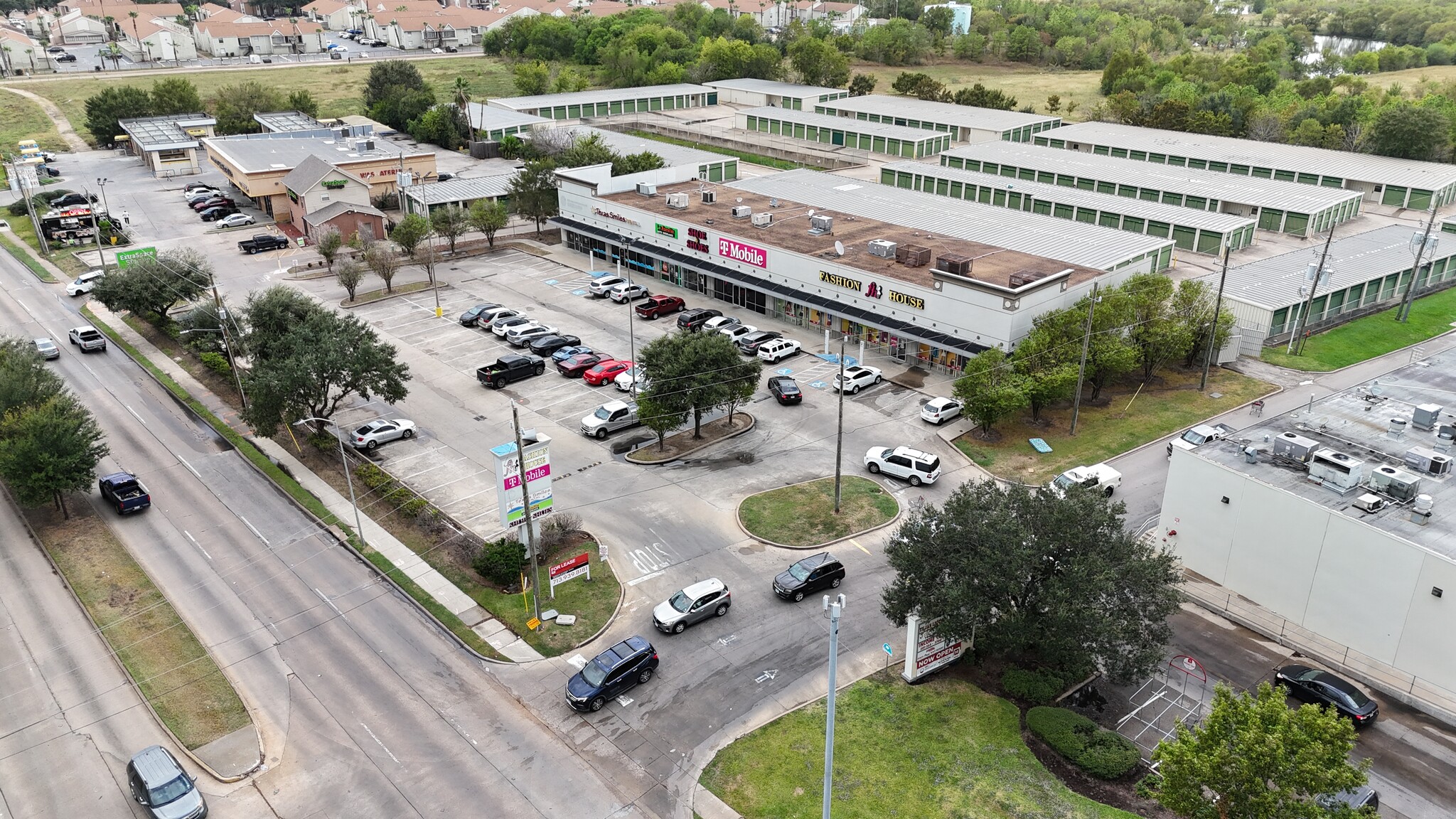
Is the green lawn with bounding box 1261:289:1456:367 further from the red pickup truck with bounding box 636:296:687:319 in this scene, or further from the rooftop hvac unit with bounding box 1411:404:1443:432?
the red pickup truck with bounding box 636:296:687:319

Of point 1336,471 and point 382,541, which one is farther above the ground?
point 1336,471

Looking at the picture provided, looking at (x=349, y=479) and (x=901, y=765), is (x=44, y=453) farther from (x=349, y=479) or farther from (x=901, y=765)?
(x=901, y=765)

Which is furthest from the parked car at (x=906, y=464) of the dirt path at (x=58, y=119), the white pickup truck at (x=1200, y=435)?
the dirt path at (x=58, y=119)

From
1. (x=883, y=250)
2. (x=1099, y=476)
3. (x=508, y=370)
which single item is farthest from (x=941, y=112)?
(x=1099, y=476)

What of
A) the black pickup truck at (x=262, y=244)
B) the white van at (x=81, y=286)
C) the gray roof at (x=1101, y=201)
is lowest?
the white van at (x=81, y=286)

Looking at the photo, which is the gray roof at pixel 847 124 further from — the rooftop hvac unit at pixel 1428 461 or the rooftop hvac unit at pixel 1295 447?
the rooftop hvac unit at pixel 1428 461

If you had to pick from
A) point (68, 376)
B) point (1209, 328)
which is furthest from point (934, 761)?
point (68, 376)
